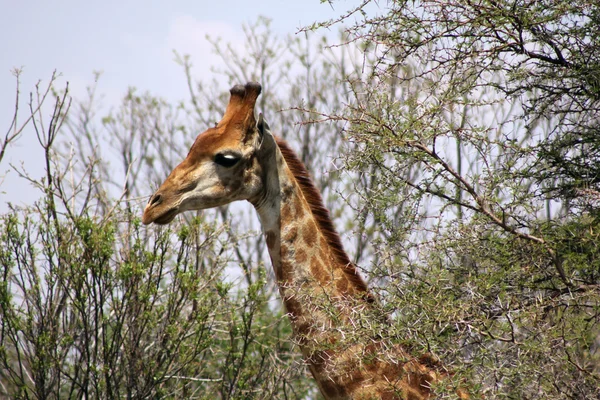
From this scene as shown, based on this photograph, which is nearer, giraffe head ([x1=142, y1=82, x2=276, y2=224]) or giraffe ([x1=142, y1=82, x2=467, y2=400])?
giraffe ([x1=142, y1=82, x2=467, y2=400])

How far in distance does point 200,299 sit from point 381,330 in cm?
328

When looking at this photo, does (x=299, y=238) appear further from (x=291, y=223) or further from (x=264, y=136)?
Result: (x=264, y=136)

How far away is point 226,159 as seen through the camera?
5.61 m

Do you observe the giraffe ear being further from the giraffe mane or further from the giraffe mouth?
the giraffe mouth

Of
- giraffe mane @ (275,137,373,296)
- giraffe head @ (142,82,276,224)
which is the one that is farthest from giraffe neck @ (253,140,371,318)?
giraffe head @ (142,82,276,224)

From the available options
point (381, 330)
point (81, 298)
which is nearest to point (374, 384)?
point (381, 330)

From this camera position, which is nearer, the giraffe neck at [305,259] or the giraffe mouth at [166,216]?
the giraffe neck at [305,259]

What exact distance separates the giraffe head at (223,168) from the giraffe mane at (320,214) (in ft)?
0.67

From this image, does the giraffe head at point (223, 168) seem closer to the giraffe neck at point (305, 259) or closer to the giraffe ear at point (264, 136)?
the giraffe ear at point (264, 136)

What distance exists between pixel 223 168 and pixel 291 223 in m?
0.57

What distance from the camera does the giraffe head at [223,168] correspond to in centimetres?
550

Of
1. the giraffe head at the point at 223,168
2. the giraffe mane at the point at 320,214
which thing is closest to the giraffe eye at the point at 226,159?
the giraffe head at the point at 223,168

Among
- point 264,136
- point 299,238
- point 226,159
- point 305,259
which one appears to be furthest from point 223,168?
point 305,259

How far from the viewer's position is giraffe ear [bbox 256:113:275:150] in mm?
5723
